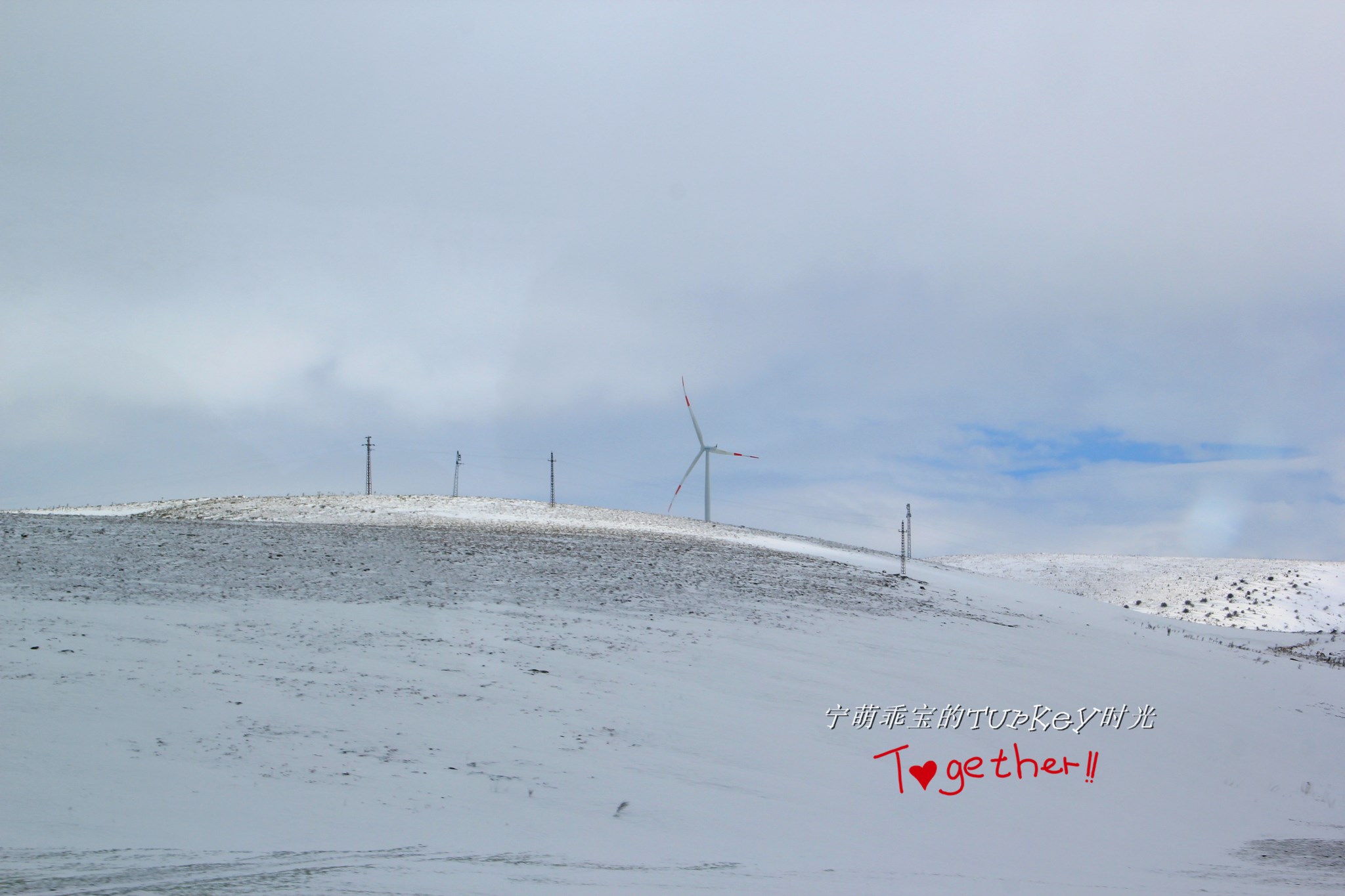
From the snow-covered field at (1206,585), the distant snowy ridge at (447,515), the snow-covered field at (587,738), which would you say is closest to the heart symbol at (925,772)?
the snow-covered field at (587,738)

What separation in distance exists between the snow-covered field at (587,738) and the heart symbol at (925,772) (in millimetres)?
131

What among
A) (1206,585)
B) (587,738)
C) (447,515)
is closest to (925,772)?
(587,738)

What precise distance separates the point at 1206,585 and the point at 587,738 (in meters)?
47.6

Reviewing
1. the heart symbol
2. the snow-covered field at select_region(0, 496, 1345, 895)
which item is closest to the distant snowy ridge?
the snow-covered field at select_region(0, 496, 1345, 895)

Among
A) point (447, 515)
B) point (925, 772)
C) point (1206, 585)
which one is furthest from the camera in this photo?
point (1206, 585)

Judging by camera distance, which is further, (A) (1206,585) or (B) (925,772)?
(A) (1206,585)

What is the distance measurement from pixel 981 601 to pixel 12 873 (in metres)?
23.8

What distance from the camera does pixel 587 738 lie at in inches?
454

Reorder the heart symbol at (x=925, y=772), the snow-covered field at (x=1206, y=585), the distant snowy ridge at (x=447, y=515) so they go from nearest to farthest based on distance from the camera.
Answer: the heart symbol at (x=925, y=772) < the distant snowy ridge at (x=447, y=515) < the snow-covered field at (x=1206, y=585)

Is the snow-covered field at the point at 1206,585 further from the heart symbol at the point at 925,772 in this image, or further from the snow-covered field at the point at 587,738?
the heart symbol at the point at 925,772

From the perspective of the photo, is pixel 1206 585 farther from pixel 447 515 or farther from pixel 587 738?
pixel 587 738

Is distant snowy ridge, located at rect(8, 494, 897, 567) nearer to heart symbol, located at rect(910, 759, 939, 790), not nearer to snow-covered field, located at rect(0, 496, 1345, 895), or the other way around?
snow-covered field, located at rect(0, 496, 1345, 895)

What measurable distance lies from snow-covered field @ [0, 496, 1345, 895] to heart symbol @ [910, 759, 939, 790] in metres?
0.13

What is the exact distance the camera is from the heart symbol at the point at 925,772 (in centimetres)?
1163
